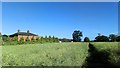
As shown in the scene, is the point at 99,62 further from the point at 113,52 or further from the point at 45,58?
the point at 45,58

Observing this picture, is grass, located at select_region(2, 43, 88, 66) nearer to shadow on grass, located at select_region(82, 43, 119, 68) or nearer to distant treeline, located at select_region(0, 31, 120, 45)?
shadow on grass, located at select_region(82, 43, 119, 68)

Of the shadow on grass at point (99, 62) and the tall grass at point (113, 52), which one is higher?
the tall grass at point (113, 52)

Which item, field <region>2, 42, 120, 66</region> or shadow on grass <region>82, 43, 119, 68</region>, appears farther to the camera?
shadow on grass <region>82, 43, 119, 68</region>

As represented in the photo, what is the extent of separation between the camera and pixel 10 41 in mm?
59594

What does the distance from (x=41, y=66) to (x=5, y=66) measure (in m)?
1.90

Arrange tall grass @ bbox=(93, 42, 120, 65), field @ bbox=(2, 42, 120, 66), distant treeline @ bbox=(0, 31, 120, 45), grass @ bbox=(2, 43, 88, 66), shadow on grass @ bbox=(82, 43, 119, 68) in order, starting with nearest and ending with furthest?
grass @ bbox=(2, 43, 88, 66), field @ bbox=(2, 42, 120, 66), shadow on grass @ bbox=(82, 43, 119, 68), tall grass @ bbox=(93, 42, 120, 65), distant treeline @ bbox=(0, 31, 120, 45)

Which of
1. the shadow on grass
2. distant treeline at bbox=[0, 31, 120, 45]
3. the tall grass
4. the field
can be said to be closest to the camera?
the field

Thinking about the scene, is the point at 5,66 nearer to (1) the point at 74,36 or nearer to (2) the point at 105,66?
(2) the point at 105,66

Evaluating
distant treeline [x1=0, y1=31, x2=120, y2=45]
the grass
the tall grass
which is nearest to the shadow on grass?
the tall grass

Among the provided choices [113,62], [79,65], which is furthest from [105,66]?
[79,65]

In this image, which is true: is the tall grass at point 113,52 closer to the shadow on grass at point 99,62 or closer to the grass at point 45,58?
the shadow on grass at point 99,62

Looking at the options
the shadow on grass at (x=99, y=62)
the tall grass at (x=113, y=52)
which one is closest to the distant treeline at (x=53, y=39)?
the tall grass at (x=113, y=52)

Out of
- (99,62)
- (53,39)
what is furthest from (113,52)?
(53,39)

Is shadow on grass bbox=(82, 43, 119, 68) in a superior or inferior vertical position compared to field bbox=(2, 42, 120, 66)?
inferior
